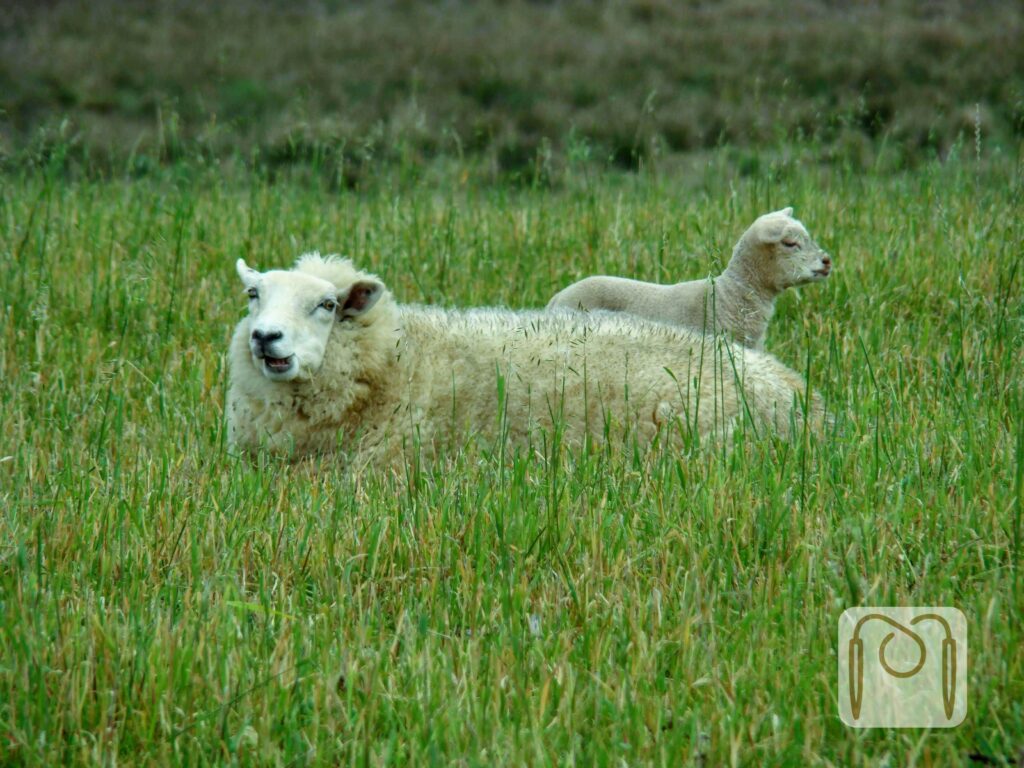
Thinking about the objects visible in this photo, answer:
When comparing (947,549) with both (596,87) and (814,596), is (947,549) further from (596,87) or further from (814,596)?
(596,87)

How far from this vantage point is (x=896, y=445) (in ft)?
13.7

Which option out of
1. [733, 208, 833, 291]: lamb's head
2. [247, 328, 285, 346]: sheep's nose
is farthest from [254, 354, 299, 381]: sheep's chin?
[733, 208, 833, 291]: lamb's head

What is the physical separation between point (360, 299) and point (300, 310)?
13.8 inches

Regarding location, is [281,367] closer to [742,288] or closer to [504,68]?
[742,288]

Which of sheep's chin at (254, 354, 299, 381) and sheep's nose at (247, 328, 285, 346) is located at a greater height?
sheep's nose at (247, 328, 285, 346)

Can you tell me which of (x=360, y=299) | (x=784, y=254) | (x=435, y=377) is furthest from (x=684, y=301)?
(x=360, y=299)

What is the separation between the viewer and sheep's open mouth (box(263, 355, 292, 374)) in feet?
15.3

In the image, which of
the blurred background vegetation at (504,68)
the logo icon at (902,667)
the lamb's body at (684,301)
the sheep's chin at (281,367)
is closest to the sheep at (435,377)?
the sheep's chin at (281,367)

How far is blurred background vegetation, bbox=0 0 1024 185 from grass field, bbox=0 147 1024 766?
889cm

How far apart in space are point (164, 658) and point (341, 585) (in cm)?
56

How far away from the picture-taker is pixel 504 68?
19281 millimetres

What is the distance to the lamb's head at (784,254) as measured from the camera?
559 centimetres

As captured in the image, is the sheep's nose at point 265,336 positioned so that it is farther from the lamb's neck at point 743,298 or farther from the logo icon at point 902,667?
the logo icon at point 902,667

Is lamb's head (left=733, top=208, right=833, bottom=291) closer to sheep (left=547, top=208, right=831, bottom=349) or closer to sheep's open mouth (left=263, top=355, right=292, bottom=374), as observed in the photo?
sheep (left=547, top=208, right=831, bottom=349)
